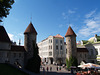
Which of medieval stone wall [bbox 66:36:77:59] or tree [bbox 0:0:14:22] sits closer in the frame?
tree [bbox 0:0:14:22]

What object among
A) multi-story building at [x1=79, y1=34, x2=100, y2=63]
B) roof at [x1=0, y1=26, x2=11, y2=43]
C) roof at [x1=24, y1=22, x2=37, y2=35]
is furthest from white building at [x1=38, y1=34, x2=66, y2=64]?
roof at [x1=0, y1=26, x2=11, y2=43]

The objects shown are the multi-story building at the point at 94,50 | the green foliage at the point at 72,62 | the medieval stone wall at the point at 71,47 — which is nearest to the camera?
the green foliage at the point at 72,62

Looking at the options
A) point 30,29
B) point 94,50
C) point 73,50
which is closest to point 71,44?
point 73,50

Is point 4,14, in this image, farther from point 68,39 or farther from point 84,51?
point 84,51

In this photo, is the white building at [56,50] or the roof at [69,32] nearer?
the roof at [69,32]

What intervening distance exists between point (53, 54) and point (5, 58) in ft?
94.5

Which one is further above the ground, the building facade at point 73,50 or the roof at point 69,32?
the roof at point 69,32

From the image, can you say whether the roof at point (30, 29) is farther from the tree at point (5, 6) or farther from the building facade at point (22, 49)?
the tree at point (5, 6)

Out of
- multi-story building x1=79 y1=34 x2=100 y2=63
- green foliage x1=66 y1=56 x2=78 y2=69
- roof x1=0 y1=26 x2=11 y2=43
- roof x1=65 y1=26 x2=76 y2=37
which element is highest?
roof x1=65 y1=26 x2=76 y2=37

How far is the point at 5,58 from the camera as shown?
90.2ft

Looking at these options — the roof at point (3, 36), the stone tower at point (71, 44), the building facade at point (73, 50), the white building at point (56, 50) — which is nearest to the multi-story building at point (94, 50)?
the building facade at point (73, 50)

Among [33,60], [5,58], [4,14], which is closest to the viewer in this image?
[4,14]

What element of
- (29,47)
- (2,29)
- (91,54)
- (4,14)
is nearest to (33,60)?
(29,47)

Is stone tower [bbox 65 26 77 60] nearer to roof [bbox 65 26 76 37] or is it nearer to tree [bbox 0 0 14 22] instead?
roof [bbox 65 26 76 37]
